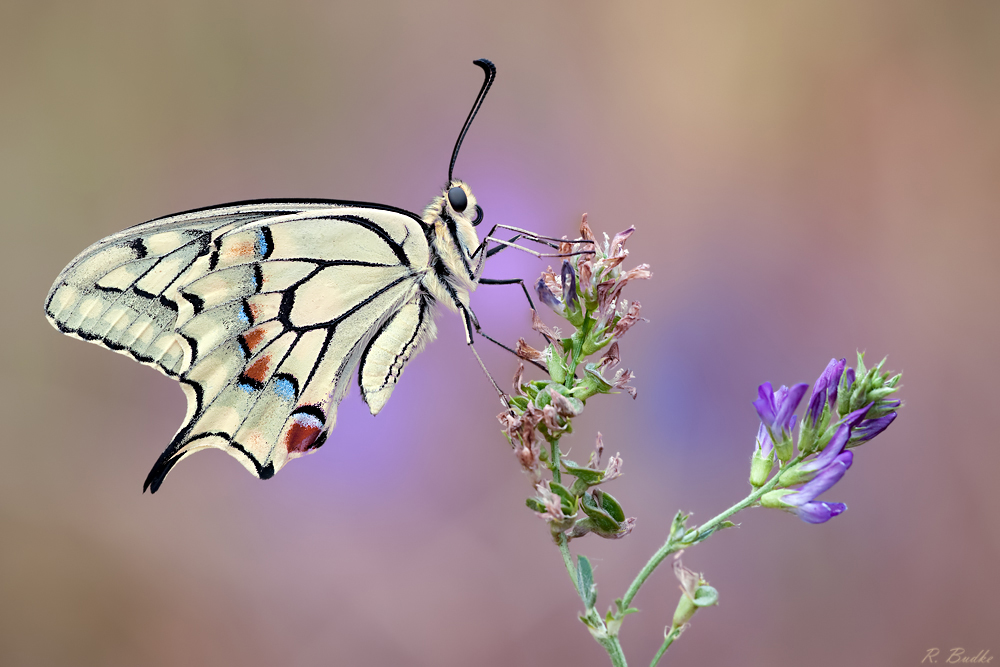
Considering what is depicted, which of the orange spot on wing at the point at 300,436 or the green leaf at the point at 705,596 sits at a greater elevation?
the orange spot on wing at the point at 300,436

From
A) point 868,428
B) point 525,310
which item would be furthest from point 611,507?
point 525,310

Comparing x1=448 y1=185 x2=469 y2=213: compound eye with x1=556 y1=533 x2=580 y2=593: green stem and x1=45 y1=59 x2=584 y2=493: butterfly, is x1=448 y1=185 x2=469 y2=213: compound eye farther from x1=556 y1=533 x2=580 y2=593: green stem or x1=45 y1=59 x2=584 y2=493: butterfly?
x1=556 y1=533 x2=580 y2=593: green stem

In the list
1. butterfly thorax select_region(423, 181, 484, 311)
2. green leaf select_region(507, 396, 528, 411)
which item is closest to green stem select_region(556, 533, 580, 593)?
green leaf select_region(507, 396, 528, 411)

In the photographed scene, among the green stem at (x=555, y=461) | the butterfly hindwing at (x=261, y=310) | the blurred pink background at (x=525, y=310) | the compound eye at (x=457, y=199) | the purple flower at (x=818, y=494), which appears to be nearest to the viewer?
the purple flower at (x=818, y=494)

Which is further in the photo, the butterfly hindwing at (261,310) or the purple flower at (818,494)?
the butterfly hindwing at (261,310)

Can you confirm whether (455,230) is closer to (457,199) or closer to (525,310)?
(457,199)

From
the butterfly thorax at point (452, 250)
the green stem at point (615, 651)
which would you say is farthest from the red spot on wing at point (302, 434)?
the green stem at point (615, 651)

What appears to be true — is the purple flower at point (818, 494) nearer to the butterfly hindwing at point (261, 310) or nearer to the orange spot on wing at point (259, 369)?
the butterfly hindwing at point (261, 310)
